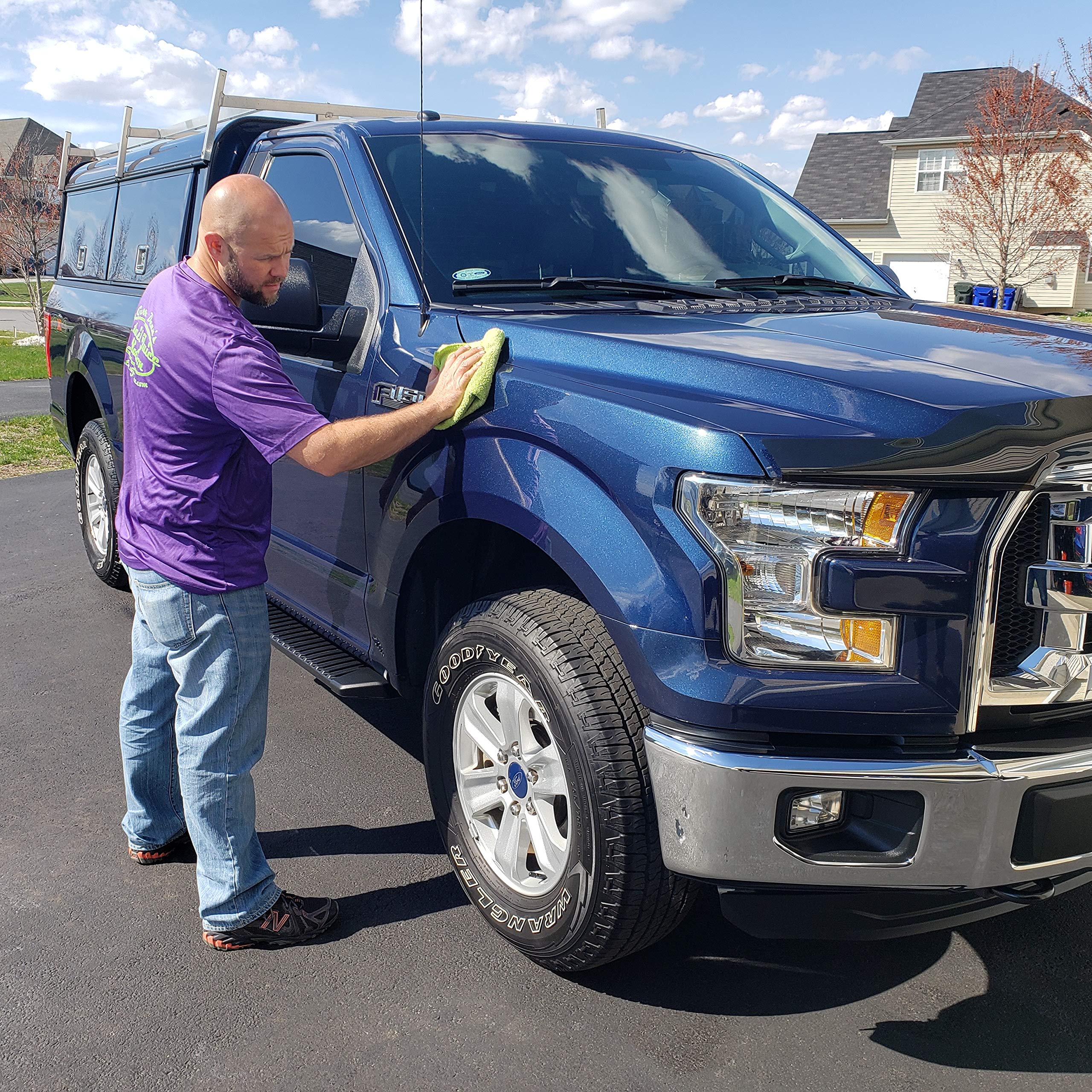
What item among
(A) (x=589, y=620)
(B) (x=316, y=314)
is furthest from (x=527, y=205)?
(A) (x=589, y=620)

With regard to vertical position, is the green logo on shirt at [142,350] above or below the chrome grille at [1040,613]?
above

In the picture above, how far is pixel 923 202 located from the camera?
122ft

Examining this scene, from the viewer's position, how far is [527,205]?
3396mm

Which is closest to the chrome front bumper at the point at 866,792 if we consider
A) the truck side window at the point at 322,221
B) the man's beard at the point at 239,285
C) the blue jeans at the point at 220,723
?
the blue jeans at the point at 220,723

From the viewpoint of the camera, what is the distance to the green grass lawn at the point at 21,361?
16906 mm

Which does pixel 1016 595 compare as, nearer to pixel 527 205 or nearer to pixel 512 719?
pixel 512 719

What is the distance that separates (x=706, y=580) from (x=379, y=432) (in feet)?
2.93

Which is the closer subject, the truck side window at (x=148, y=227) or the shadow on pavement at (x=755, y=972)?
the shadow on pavement at (x=755, y=972)

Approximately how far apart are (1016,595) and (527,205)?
6.56 ft

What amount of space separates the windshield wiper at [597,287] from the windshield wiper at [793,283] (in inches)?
4.6

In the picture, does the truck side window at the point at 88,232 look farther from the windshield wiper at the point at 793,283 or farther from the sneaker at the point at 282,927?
the sneaker at the point at 282,927

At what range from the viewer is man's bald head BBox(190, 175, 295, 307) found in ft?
8.55

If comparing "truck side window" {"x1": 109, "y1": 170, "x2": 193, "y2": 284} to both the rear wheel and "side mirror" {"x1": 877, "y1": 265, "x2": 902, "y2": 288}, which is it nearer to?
the rear wheel

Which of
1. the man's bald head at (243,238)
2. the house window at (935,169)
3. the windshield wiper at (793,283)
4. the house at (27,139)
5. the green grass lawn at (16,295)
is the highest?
the house at (27,139)
